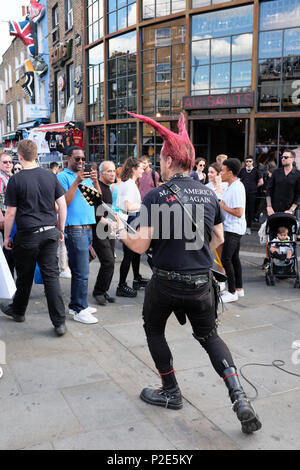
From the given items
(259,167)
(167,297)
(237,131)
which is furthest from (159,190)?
(237,131)

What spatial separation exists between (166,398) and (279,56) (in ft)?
35.8

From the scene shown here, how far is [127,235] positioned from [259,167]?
10055 mm

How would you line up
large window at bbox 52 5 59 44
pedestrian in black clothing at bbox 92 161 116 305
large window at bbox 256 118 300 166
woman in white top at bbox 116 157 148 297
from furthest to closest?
large window at bbox 52 5 59 44, large window at bbox 256 118 300 166, woman in white top at bbox 116 157 148 297, pedestrian in black clothing at bbox 92 161 116 305

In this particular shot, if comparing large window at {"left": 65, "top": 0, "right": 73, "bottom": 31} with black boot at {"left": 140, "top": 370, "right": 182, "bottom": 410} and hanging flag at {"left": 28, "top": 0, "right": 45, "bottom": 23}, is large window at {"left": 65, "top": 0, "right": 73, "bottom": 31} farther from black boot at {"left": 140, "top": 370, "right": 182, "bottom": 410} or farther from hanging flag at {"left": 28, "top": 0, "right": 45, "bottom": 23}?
black boot at {"left": 140, "top": 370, "right": 182, "bottom": 410}

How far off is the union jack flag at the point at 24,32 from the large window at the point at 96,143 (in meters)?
10.5

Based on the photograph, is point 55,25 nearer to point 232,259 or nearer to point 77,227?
point 232,259

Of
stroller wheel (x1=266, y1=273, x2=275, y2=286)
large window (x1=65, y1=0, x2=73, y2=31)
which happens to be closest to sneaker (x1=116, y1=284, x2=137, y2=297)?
stroller wheel (x1=266, y1=273, x2=275, y2=286)

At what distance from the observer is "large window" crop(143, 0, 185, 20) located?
13.9m

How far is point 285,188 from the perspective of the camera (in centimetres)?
721

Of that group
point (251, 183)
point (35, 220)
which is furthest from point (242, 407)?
point (251, 183)

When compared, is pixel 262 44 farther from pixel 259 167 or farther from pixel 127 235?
pixel 127 235

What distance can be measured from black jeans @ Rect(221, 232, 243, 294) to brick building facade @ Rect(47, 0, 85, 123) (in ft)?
51.1

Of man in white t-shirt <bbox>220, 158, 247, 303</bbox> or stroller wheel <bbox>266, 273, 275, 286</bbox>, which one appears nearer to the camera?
man in white t-shirt <bbox>220, 158, 247, 303</bbox>

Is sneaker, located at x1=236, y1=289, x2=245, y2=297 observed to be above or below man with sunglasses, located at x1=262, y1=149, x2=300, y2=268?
A: below
